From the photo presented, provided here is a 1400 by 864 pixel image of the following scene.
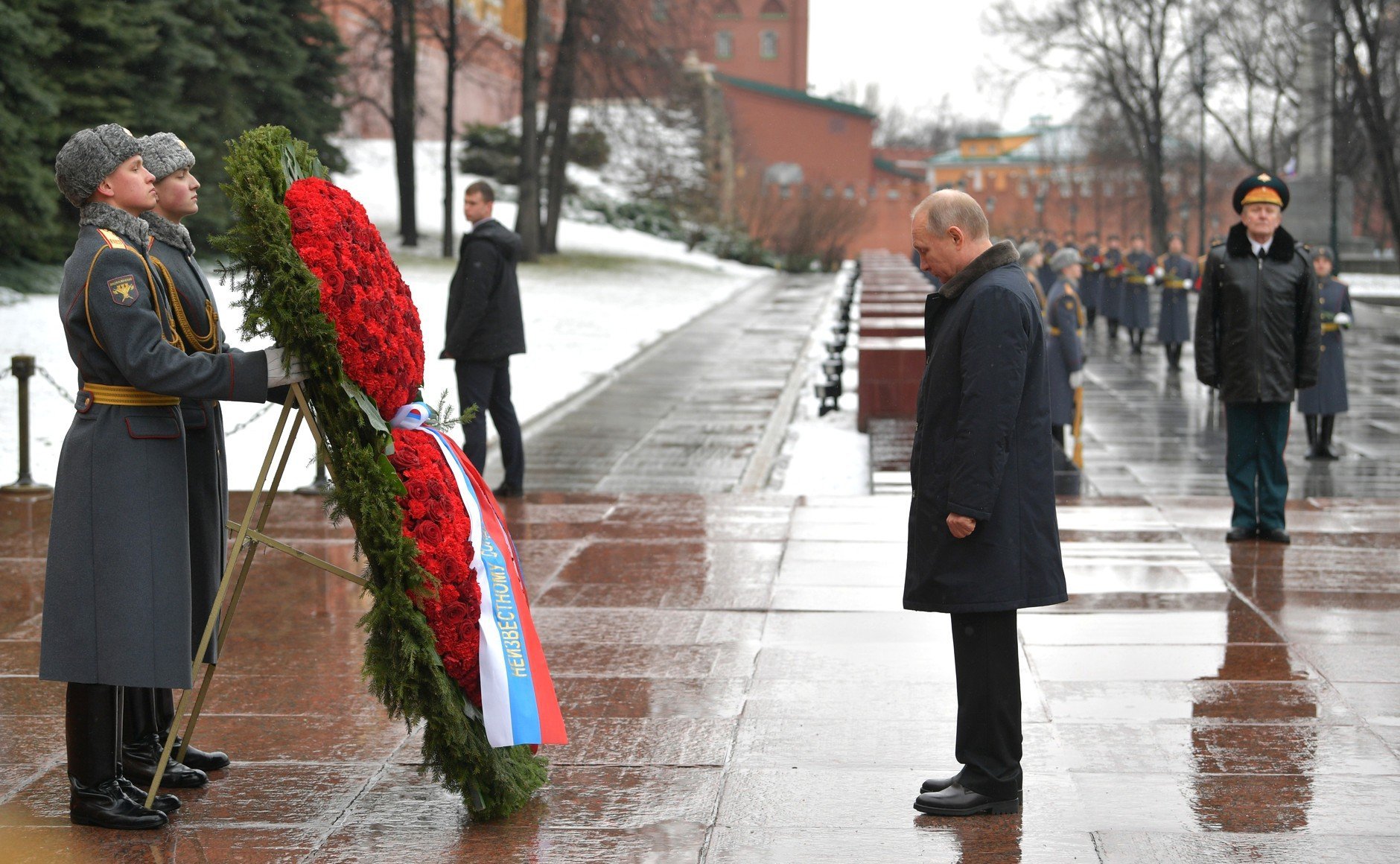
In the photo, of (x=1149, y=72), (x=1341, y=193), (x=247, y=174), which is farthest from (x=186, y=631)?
(x=1149, y=72)

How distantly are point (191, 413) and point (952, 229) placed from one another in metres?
2.32

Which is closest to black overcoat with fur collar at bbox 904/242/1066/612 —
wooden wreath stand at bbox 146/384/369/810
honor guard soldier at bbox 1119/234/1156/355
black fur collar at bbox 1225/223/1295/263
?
wooden wreath stand at bbox 146/384/369/810

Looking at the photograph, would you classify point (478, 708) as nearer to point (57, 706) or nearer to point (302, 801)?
point (302, 801)

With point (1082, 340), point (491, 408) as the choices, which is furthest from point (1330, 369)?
point (491, 408)

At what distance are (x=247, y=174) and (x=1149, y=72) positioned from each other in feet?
172

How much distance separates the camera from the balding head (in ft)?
14.6

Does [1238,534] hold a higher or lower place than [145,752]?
higher

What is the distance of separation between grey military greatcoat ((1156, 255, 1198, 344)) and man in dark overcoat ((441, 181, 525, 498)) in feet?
45.1

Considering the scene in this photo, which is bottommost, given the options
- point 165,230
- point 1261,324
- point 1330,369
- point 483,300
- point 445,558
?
point 445,558

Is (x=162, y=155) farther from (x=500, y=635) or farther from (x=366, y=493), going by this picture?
(x=500, y=635)

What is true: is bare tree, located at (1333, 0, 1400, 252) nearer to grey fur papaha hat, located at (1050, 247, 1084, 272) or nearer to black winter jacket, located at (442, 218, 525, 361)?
grey fur papaha hat, located at (1050, 247, 1084, 272)

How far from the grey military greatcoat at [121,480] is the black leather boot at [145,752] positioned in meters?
0.45

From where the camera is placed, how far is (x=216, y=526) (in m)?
4.70

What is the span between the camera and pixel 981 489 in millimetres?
4316
